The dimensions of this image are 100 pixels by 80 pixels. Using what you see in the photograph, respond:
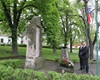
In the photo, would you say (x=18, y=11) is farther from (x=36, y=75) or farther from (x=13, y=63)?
(x=36, y=75)

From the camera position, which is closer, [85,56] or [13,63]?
[13,63]

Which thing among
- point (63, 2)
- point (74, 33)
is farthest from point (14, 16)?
point (74, 33)

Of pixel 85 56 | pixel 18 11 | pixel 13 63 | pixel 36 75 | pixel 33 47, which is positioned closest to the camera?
pixel 36 75

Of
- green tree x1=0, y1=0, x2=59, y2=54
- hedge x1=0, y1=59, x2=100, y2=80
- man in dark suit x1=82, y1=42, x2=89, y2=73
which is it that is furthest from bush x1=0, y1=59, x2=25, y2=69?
green tree x1=0, y1=0, x2=59, y2=54

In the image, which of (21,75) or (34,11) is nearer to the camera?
(21,75)

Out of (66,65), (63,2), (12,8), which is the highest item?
(63,2)

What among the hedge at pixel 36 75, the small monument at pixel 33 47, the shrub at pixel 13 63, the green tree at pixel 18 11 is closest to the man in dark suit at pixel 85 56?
the small monument at pixel 33 47

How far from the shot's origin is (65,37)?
4250cm

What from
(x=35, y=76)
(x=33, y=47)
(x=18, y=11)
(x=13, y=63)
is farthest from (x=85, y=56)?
(x=18, y=11)

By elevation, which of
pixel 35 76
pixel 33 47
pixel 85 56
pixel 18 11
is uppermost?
pixel 18 11

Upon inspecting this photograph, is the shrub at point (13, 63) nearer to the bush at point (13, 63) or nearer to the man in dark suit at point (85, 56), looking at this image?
the bush at point (13, 63)

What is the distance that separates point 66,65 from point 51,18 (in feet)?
48.1

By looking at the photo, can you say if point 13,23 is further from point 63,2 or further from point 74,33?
point 74,33

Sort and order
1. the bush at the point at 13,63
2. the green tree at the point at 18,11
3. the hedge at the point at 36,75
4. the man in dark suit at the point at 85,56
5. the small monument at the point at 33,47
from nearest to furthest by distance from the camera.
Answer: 1. the hedge at the point at 36,75
2. the bush at the point at 13,63
3. the man in dark suit at the point at 85,56
4. the small monument at the point at 33,47
5. the green tree at the point at 18,11
